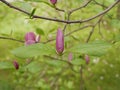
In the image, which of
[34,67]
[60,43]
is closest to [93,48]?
[60,43]

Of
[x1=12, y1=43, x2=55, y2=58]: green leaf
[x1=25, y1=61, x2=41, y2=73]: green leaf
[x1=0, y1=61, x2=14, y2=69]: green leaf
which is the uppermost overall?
[x1=12, y1=43, x2=55, y2=58]: green leaf

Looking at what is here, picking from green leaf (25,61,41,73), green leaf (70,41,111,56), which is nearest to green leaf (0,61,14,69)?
green leaf (25,61,41,73)

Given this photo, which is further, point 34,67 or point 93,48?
point 34,67

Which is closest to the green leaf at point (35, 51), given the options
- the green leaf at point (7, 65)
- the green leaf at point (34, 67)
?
the green leaf at point (7, 65)

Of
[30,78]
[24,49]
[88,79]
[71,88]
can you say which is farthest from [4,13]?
[24,49]

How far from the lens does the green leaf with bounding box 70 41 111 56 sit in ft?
2.55

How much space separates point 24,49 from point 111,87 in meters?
2.92

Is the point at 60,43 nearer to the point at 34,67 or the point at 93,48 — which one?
the point at 93,48

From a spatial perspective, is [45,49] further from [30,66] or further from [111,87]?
[111,87]

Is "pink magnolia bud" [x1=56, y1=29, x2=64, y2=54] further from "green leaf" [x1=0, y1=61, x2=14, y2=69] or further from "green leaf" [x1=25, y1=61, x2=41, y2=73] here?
"green leaf" [x1=25, y1=61, x2=41, y2=73]

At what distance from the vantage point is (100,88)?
3.60 meters

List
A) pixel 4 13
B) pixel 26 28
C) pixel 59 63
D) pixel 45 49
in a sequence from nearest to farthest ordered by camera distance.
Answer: pixel 45 49 → pixel 59 63 → pixel 4 13 → pixel 26 28

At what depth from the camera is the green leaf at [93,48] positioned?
2.55 ft

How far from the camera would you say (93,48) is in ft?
2.63
